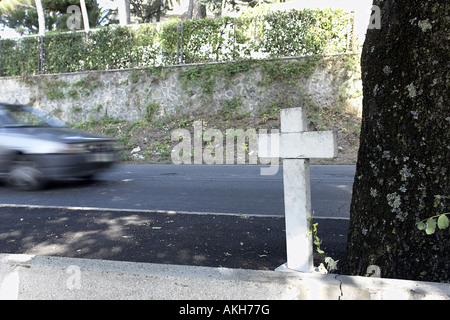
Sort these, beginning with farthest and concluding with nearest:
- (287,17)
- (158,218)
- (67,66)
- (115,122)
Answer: (67,66) → (115,122) → (287,17) → (158,218)

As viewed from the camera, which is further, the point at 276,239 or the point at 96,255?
the point at 276,239

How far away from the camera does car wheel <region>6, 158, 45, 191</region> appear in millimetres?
7684

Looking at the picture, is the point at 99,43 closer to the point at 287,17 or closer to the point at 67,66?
the point at 67,66

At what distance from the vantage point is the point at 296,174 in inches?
127

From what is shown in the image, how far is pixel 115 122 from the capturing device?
17.1 m

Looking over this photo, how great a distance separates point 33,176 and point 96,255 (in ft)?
14.9

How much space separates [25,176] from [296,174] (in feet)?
21.2

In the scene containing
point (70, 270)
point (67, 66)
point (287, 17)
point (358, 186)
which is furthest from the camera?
point (67, 66)

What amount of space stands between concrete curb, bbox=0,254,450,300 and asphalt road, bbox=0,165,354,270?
1137mm

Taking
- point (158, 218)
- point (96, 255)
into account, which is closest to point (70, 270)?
→ point (96, 255)

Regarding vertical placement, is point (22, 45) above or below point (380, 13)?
above
